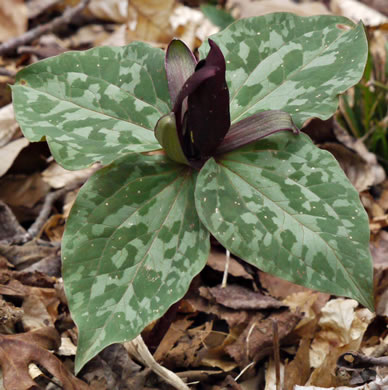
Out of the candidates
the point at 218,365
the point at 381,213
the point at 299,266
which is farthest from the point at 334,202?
the point at 381,213

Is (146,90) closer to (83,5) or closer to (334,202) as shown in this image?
(334,202)

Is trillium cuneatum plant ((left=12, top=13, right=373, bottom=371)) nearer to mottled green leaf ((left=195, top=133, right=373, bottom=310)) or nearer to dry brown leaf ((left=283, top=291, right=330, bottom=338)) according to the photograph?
mottled green leaf ((left=195, top=133, right=373, bottom=310))

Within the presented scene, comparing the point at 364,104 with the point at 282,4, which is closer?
the point at 364,104

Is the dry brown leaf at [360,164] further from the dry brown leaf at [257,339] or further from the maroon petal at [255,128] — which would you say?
the maroon petal at [255,128]

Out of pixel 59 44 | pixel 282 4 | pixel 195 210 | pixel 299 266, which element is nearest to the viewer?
pixel 299 266

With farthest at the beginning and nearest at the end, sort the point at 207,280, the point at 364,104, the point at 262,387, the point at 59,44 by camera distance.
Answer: the point at 59,44 → the point at 364,104 → the point at 207,280 → the point at 262,387

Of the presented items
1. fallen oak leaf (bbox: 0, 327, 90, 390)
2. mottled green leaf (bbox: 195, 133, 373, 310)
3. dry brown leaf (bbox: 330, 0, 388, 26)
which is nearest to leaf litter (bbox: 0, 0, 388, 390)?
fallen oak leaf (bbox: 0, 327, 90, 390)
